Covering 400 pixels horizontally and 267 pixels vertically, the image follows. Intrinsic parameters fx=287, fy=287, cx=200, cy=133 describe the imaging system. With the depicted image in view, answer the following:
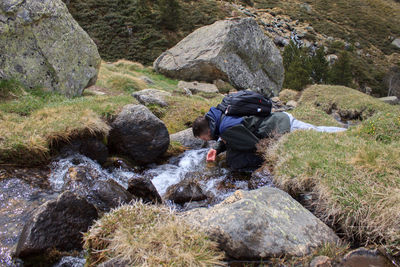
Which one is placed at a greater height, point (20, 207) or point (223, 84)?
point (20, 207)

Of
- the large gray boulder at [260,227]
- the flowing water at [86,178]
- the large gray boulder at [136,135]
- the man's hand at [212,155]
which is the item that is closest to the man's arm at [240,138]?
the man's hand at [212,155]

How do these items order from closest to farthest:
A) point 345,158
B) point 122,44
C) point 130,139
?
point 345,158 < point 130,139 < point 122,44

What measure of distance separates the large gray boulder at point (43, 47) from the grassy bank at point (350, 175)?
7.91 meters

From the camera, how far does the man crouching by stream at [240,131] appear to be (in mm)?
6992

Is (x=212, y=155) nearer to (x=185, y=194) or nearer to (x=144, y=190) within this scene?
(x=185, y=194)

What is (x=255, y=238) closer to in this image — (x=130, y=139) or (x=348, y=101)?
(x=130, y=139)

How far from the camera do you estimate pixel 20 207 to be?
15.6ft

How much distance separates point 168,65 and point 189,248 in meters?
20.3

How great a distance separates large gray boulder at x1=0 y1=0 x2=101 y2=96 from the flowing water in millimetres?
4590

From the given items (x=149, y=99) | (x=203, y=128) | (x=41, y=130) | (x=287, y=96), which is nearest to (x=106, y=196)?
(x=41, y=130)

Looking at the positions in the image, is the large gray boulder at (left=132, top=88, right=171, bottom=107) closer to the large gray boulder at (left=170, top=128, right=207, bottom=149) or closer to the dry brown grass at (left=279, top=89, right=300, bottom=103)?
the large gray boulder at (left=170, top=128, right=207, bottom=149)

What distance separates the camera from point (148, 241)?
326 centimetres

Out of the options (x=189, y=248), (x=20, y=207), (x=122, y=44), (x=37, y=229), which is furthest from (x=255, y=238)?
(x=122, y=44)

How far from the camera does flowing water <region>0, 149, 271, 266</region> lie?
4.38m
